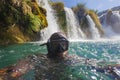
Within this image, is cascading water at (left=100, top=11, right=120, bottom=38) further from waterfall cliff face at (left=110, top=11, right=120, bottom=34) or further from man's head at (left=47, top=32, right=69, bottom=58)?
man's head at (left=47, top=32, right=69, bottom=58)

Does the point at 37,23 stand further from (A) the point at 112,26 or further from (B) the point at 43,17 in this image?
(A) the point at 112,26

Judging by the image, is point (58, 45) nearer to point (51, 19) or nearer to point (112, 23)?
point (51, 19)

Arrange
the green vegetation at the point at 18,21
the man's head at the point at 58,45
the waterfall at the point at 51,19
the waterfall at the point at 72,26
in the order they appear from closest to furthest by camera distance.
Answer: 1. the man's head at the point at 58,45
2. the green vegetation at the point at 18,21
3. the waterfall at the point at 51,19
4. the waterfall at the point at 72,26

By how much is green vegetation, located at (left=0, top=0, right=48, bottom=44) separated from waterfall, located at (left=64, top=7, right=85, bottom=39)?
36.3ft

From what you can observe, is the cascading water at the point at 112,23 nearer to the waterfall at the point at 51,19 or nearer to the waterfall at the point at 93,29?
the waterfall at the point at 93,29

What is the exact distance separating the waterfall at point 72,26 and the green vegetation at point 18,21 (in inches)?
435

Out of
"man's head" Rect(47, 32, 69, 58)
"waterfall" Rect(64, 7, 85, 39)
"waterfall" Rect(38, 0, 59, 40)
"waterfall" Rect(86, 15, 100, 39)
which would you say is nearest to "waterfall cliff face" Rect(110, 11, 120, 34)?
"waterfall" Rect(86, 15, 100, 39)

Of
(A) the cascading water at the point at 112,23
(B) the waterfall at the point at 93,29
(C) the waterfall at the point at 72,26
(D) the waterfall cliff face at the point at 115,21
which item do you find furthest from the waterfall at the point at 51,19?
(D) the waterfall cliff face at the point at 115,21

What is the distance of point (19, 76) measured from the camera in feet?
17.1

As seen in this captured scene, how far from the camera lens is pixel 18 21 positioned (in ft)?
76.7

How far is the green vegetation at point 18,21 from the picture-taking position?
20.4 meters

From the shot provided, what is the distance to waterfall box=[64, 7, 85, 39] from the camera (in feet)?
124

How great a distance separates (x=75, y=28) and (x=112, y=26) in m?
26.2

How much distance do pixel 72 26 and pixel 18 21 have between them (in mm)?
16584
